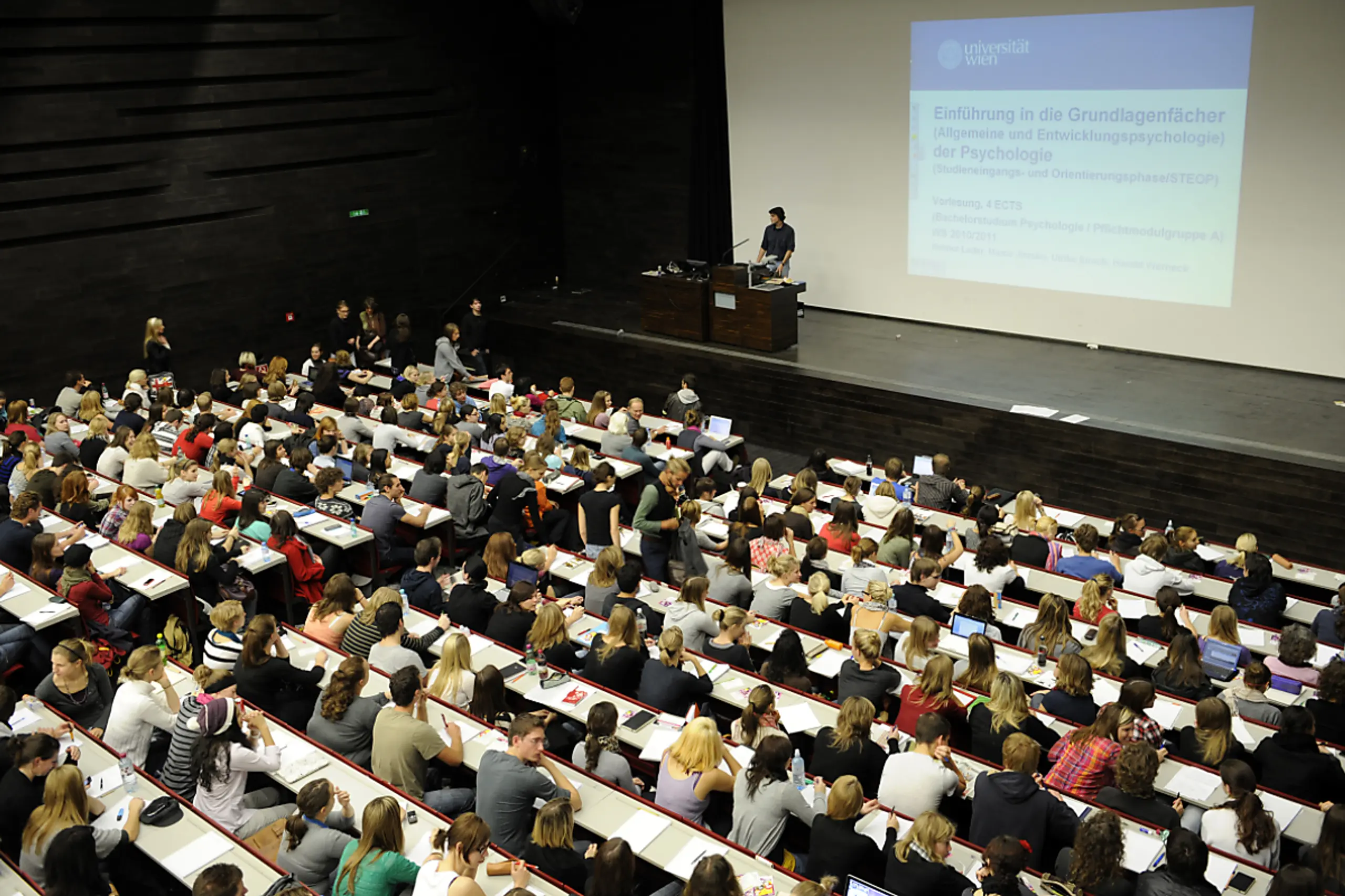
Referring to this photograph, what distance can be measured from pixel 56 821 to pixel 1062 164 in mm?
10932

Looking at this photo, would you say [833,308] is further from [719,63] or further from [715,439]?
[715,439]

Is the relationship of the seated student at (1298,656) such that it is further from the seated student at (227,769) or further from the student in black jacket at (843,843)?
the seated student at (227,769)

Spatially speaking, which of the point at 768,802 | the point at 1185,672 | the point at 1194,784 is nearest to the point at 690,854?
the point at 768,802

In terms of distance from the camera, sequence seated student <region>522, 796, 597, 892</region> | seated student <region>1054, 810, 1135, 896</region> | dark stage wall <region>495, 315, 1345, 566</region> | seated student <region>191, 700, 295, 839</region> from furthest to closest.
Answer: dark stage wall <region>495, 315, 1345, 566</region>, seated student <region>191, 700, 295, 839</region>, seated student <region>522, 796, 597, 892</region>, seated student <region>1054, 810, 1135, 896</region>

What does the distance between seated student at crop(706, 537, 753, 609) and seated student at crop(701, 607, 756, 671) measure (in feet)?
2.46

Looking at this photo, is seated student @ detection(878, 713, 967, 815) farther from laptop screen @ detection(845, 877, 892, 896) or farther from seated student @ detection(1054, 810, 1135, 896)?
laptop screen @ detection(845, 877, 892, 896)

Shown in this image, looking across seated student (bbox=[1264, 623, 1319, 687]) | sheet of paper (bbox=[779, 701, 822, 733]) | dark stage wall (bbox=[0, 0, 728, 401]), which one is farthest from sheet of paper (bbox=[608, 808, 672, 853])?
dark stage wall (bbox=[0, 0, 728, 401])

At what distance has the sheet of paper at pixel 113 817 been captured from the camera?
16.6ft

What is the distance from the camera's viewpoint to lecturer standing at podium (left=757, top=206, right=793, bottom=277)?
13539 millimetres

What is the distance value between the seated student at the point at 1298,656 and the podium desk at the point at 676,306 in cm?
796

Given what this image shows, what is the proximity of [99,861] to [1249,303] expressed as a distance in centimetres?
1085

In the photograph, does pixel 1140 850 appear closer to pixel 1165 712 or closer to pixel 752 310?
pixel 1165 712

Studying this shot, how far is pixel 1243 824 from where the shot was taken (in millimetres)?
4949

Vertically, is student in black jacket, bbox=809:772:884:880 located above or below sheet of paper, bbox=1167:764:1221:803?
above
